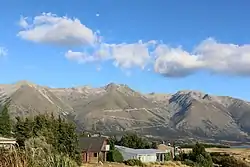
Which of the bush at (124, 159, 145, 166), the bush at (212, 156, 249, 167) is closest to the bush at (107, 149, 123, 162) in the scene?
the bush at (124, 159, 145, 166)

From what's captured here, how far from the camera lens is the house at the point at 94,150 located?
3499 inches

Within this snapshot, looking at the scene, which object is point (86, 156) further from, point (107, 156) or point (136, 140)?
point (136, 140)

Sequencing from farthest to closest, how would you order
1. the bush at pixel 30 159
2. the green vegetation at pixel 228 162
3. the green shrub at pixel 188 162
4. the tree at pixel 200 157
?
the tree at pixel 200 157
the green vegetation at pixel 228 162
the green shrub at pixel 188 162
the bush at pixel 30 159

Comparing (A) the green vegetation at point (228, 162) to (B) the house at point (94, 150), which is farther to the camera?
(A) the green vegetation at point (228, 162)

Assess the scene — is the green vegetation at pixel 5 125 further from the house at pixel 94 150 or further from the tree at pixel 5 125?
the house at pixel 94 150

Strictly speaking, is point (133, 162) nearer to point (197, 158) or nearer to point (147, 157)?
point (147, 157)

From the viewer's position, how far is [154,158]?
101 meters

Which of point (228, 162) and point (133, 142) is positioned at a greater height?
point (133, 142)

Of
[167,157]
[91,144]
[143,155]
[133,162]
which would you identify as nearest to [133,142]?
[167,157]

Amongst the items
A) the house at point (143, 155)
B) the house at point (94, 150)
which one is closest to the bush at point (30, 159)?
the house at point (94, 150)

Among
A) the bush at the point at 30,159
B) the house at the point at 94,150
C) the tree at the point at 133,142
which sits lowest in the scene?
the bush at the point at 30,159

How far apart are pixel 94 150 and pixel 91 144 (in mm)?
2100

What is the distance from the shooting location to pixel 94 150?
296 feet

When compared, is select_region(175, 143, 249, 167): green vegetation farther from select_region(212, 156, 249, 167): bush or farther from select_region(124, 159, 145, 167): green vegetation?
select_region(124, 159, 145, 167): green vegetation
